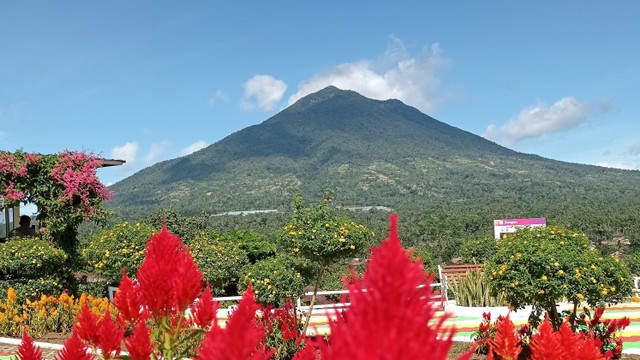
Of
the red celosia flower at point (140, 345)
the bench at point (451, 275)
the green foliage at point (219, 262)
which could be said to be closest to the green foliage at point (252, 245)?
the green foliage at point (219, 262)

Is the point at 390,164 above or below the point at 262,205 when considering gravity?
above

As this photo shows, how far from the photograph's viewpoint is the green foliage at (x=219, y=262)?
14438 mm

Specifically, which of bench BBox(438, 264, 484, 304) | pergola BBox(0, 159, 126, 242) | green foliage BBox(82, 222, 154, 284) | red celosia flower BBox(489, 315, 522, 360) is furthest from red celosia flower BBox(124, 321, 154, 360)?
pergola BBox(0, 159, 126, 242)

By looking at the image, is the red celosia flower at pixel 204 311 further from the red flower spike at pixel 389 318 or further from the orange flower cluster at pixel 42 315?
the orange flower cluster at pixel 42 315

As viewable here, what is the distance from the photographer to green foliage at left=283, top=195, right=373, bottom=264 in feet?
24.4

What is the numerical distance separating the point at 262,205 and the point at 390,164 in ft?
110

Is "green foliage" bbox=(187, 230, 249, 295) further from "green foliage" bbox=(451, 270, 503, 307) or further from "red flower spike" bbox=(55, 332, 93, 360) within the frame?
"red flower spike" bbox=(55, 332, 93, 360)

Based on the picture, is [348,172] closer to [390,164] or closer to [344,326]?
[390,164]

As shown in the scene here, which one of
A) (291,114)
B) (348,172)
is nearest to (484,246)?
(348,172)

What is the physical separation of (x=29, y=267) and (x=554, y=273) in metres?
9.86

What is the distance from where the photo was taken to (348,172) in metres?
111

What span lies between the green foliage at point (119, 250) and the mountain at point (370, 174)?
185 feet

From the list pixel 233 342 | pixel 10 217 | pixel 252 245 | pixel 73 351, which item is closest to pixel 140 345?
pixel 73 351

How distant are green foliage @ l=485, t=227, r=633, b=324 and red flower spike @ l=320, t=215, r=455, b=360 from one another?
6.22 m
